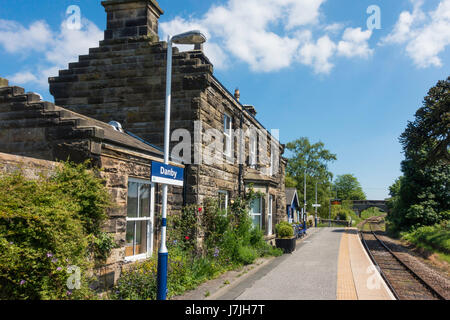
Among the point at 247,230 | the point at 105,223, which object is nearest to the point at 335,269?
the point at 247,230

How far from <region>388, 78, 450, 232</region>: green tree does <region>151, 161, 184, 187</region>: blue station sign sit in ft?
66.7

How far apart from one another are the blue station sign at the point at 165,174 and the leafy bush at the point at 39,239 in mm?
1434

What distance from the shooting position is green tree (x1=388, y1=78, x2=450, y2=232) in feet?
76.0

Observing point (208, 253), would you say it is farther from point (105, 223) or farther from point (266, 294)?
point (105, 223)

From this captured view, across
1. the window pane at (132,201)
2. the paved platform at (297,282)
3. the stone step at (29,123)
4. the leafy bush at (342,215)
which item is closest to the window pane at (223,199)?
the paved platform at (297,282)

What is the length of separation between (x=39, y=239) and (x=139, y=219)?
3.64 metres

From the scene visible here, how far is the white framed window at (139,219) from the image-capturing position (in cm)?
853

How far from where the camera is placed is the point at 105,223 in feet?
23.7

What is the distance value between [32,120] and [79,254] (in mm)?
3789

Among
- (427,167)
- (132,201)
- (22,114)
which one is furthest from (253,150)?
(427,167)

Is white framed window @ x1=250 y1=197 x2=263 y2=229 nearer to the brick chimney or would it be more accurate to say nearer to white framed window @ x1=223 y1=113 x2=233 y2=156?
white framed window @ x1=223 y1=113 x2=233 y2=156

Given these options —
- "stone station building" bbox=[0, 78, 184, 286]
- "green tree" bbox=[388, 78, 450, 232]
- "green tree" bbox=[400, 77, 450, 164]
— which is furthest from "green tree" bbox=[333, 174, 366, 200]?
"stone station building" bbox=[0, 78, 184, 286]

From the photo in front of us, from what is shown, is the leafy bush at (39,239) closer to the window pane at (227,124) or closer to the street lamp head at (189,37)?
the street lamp head at (189,37)
